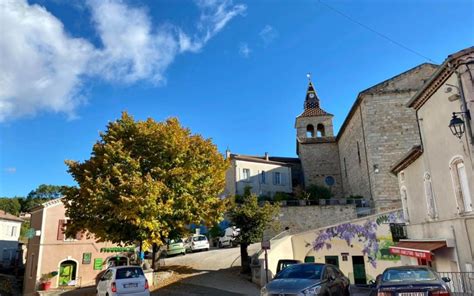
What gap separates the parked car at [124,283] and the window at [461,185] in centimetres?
1102

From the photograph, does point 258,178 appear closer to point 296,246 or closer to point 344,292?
point 296,246

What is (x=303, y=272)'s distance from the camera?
31.0ft

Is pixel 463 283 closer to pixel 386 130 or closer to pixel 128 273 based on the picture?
pixel 128 273

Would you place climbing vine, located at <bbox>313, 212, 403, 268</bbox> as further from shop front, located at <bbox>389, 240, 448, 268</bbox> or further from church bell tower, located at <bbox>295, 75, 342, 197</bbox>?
church bell tower, located at <bbox>295, 75, 342, 197</bbox>

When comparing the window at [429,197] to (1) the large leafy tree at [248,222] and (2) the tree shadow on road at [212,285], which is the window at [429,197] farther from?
(1) the large leafy tree at [248,222]

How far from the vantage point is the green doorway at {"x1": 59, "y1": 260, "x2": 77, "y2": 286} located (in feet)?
93.5

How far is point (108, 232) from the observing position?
1742 centimetres

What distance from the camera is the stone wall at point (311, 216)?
102 feet

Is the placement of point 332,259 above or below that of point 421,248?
below

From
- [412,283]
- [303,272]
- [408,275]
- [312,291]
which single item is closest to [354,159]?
[303,272]

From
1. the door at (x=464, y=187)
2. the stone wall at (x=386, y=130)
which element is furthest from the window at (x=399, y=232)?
the stone wall at (x=386, y=130)

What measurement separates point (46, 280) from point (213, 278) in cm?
1637

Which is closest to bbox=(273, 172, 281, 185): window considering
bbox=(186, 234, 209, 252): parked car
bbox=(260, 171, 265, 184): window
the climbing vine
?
bbox=(260, 171, 265, 184): window

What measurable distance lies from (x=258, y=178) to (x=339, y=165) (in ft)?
34.0
